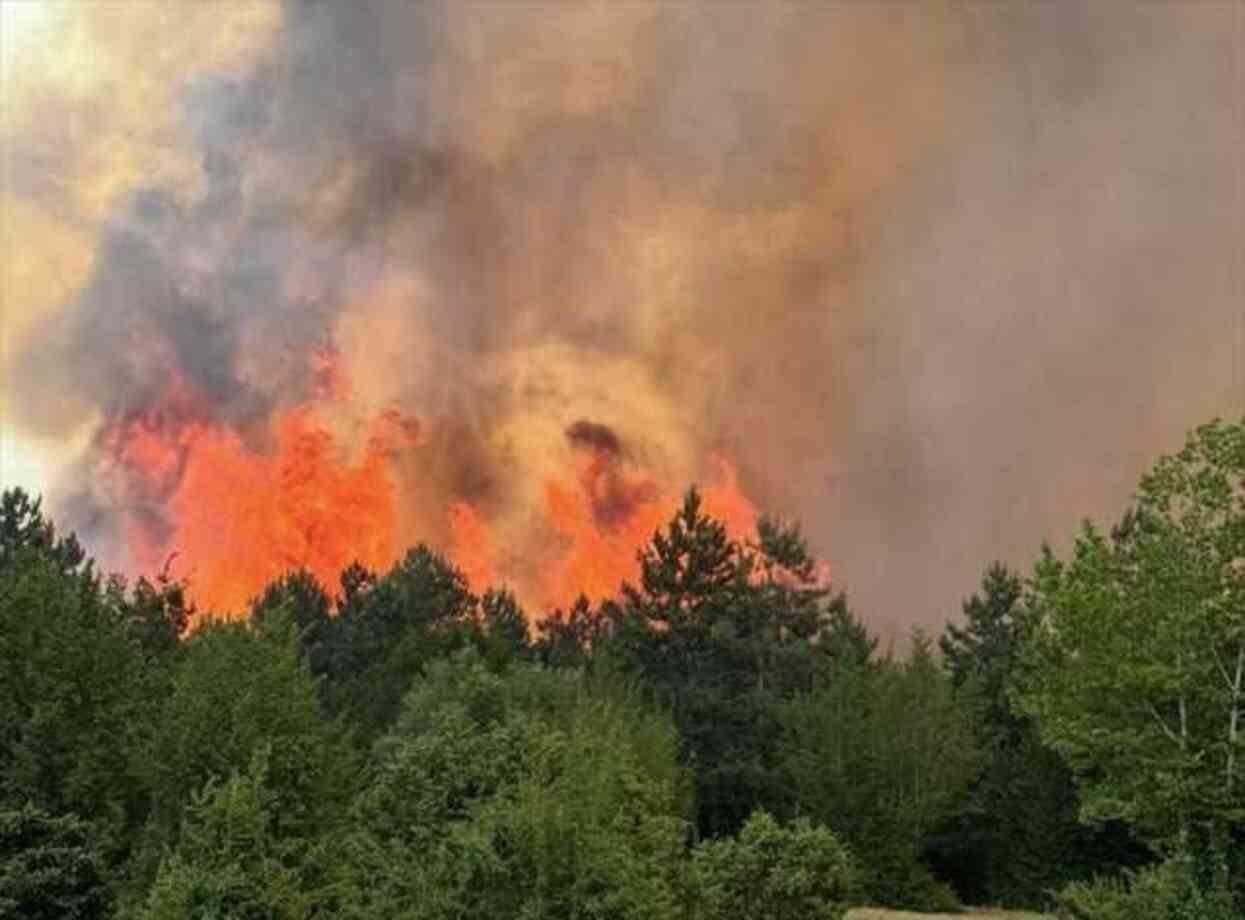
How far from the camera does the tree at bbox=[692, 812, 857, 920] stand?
47.8 meters

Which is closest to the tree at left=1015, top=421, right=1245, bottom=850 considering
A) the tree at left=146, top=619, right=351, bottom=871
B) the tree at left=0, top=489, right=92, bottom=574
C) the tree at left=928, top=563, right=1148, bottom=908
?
the tree at left=146, top=619, right=351, bottom=871

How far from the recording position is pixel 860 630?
107 m

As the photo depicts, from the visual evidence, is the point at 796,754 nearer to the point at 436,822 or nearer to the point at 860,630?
the point at 860,630

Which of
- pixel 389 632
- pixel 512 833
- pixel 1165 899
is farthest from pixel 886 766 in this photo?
pixel 512 833

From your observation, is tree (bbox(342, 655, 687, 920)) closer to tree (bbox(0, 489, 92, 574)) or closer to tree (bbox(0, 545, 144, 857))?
tree (bbox(0, 545, 144, 857))

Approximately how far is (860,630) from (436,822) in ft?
247

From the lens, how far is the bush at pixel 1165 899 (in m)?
38.9

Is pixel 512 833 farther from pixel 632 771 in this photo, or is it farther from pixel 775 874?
pixel 775 874

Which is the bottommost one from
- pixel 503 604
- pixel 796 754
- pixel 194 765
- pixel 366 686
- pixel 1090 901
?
pixel 1090 901

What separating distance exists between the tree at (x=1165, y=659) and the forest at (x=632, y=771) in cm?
9

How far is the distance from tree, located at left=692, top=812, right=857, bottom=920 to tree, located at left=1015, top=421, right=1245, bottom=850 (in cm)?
1030

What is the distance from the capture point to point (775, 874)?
157ft

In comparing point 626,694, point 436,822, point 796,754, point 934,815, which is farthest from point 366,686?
point 436,822

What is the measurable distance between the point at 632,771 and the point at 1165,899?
16.7 metres
